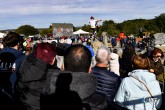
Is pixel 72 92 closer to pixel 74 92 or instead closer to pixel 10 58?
pixel 74 92

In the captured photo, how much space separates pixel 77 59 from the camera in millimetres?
2930

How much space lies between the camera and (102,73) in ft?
15.2

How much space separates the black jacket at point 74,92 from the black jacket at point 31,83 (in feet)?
1.18

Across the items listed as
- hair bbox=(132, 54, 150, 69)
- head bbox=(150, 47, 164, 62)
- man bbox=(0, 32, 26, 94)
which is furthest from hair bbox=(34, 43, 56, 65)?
head bbox=(150, 47, 164, 62)

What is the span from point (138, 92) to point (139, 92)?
0.04ft

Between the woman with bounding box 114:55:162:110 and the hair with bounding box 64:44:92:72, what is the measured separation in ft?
4.72

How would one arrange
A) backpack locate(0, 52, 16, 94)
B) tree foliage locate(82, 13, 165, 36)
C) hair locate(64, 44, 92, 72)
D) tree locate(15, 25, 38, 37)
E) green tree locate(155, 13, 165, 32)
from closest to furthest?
1. hair locate(64, 44, 92, 72)
2. backpack locate(0, 52, 16, 94)
3. tree foliage locate(82, 13, 165, 36)
4. green tree locate(155, 13, 165, 32)
5. tree locate(15, 25, 38, 37)

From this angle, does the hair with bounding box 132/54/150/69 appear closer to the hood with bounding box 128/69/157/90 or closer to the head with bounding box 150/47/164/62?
the hood with bounding box 128/69/157/90

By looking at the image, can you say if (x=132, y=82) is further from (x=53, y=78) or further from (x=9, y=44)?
(x=9, y=44)

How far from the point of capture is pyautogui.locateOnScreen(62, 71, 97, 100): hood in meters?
2.73

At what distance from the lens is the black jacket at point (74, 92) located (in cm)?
271

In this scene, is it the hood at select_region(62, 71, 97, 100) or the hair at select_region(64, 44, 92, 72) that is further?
the hair at select_region(64, 44, 92, 72)

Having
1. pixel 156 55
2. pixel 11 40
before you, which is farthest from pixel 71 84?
pixel 156 55

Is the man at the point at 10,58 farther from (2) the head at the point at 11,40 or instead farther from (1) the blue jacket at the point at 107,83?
(1) the blue jacket at the point at 107,83
